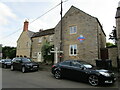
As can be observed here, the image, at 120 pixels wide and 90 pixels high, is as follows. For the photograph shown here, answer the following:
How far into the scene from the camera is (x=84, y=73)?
24.2 ft

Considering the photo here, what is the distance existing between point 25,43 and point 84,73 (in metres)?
23.7

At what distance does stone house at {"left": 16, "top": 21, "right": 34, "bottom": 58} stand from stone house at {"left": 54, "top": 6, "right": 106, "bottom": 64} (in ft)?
36.8

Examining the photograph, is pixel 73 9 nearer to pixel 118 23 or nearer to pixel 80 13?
pixel 80 13

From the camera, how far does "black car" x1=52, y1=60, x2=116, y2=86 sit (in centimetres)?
670

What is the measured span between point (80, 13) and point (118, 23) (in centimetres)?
557

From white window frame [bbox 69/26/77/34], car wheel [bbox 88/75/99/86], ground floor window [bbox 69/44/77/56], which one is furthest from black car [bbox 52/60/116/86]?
white window frame [bbox 69/26/77/34]

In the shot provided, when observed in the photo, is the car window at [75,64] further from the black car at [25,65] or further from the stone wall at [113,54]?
the stone wall at [113,54]

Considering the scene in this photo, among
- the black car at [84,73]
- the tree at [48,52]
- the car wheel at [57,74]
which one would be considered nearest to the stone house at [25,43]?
the tree at [48,52]

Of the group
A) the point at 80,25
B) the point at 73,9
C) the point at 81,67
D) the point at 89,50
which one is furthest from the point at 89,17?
the point at 81,67

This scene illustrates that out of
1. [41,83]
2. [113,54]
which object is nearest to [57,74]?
[41,83]

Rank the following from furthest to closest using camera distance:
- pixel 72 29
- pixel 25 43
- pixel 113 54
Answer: pixel 25 43 < pixel 72 29 < pixel 113 54

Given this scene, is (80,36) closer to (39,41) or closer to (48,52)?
(48,52)

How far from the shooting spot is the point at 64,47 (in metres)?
17.9

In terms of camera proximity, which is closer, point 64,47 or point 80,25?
point 80,25
